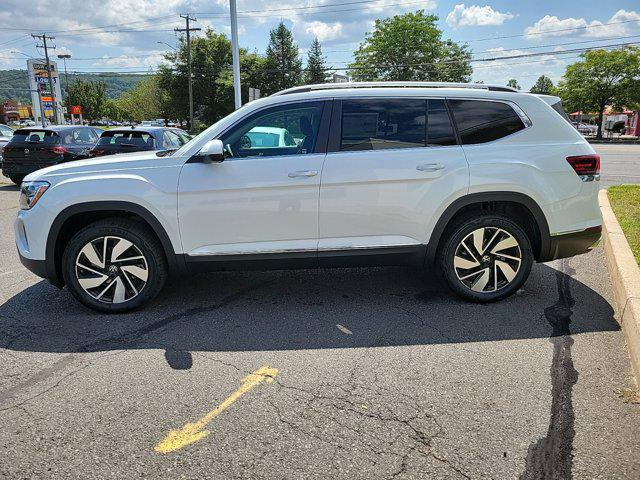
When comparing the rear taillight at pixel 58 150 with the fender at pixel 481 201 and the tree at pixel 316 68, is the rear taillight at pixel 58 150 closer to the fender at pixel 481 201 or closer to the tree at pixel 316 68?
the fender at pixel 481 201

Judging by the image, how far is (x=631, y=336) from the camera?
3.62 metres

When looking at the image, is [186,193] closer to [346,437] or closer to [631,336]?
[346,437]

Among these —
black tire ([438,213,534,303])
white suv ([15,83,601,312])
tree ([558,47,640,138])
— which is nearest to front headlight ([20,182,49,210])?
white suv ([15,83,601,312])

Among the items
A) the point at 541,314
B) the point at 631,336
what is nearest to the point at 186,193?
the point at 541,314

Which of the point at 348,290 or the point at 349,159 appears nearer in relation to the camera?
the point at 349,159

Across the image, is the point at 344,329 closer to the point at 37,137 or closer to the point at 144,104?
the point at 37,137

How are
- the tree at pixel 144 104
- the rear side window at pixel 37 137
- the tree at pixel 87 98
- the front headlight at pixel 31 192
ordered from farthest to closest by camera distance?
the tree at pixel 87 98
the tree at pixel 144 104
the rear side window at pixel 37 137
the front headlight at pixel 31 192

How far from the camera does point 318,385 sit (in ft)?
10.5

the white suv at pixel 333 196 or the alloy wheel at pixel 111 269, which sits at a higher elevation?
the white suv at pixel 333 196

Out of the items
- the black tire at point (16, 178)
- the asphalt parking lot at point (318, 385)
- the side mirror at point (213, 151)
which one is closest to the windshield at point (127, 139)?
the black tire at point (16, 178)

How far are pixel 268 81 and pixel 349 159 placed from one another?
2616 inches

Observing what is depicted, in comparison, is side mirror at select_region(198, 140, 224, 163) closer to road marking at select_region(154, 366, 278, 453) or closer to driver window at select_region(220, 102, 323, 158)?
driver window at select_region(220, 102, 323, 158)

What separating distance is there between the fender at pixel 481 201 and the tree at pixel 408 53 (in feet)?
204

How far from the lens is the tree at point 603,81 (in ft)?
144
